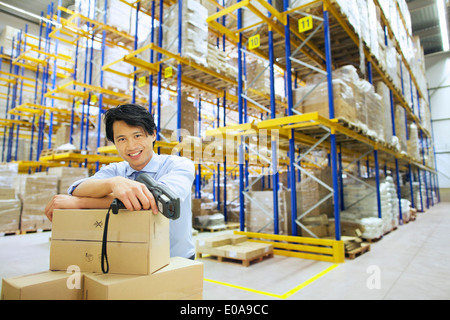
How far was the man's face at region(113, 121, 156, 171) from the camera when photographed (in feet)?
4.97

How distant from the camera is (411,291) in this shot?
137 inches

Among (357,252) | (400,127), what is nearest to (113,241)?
(357,252)

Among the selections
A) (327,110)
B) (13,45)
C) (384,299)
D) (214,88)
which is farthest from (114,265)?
(13,45)

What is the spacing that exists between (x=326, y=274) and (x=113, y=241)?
3.89m

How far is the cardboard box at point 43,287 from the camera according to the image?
40.1 inches

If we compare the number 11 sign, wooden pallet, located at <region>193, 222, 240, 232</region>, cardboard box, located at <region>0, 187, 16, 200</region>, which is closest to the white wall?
wooden pallet, located at <region>193, 222, 240, 232</region>

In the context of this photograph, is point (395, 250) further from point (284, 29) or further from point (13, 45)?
point (13, 45)

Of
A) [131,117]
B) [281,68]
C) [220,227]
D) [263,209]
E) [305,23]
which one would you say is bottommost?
[220,227]

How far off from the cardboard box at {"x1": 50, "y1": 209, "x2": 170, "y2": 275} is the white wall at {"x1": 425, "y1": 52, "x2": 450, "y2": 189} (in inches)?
1076

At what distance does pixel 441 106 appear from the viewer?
22.9 meters

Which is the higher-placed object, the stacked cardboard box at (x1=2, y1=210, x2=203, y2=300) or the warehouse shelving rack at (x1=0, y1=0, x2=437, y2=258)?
the warehouse shelving rack at (x1=0, y1=0, x2=437, y2=258)

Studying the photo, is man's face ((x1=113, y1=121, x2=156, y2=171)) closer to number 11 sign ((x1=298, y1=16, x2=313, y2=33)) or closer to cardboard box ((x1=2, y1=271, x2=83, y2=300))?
cardboard box ((x1=2, y1=271, x2=83, y2=300))

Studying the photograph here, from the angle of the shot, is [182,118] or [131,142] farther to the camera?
[182,118]

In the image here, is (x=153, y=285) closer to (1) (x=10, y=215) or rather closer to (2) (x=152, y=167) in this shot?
(2) (x=152, y=167)
